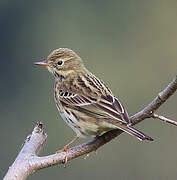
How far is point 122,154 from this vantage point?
64.8 ft

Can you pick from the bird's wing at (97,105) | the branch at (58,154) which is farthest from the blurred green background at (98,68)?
the branch at (58,154)

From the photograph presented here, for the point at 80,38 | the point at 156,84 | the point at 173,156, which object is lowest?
the point at 173,156

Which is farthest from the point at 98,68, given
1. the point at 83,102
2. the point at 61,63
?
the point at 83,102

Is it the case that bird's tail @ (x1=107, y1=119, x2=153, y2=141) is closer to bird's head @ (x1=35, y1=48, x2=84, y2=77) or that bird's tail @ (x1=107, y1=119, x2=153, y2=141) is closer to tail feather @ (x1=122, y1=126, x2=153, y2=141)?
tail feather @ (x1=122, y1=126, x2=153, y2=141)

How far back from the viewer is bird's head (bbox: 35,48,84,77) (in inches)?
346

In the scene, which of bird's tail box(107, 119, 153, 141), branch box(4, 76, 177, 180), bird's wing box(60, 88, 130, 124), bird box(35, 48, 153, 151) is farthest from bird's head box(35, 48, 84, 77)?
bird's tail box(107, 119, 153, 141)

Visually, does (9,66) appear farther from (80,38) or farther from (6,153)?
(6,153)

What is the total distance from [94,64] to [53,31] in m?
6.68

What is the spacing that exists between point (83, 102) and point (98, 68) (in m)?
18.2

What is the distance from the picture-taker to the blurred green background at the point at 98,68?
1909 cm

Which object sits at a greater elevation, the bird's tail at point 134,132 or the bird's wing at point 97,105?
the bird's wing at point 97,105

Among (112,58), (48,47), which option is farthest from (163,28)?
(48,47)

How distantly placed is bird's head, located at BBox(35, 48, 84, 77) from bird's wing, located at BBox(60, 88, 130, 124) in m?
0.66

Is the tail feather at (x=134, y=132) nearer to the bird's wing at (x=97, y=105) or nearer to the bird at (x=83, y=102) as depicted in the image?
the bird at (x=83, y=102)
